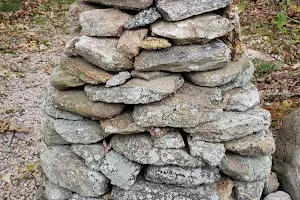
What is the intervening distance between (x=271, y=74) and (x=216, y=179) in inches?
136

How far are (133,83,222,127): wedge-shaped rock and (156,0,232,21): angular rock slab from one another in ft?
1.92

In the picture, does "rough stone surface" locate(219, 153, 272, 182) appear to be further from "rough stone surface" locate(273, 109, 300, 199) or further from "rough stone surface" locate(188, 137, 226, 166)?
"rough stone surface" locate(273, 109, 300, 199)

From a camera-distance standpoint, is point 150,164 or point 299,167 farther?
A: point 299,167

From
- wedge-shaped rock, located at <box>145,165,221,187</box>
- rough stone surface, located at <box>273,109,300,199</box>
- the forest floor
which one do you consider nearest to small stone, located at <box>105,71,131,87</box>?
wedge-shaped rock, located at <box>145,165,221,187</box>

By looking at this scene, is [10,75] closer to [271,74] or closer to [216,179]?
[271,74]

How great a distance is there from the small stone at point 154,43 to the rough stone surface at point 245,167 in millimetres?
1044

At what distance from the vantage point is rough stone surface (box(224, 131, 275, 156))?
355 cm

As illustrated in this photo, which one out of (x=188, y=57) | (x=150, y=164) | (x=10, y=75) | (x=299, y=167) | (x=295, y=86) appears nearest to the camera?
(x=188, y=57)

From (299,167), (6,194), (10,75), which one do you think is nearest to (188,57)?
(299,167)

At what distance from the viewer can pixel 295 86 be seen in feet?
20.8

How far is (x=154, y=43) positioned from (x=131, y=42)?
0.58 feet

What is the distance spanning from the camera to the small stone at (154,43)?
3.24m

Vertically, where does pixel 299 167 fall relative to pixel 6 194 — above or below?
above

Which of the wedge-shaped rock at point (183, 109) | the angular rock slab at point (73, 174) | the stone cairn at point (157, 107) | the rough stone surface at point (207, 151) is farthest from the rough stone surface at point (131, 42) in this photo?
the angular rock slab at point (73, 174)
